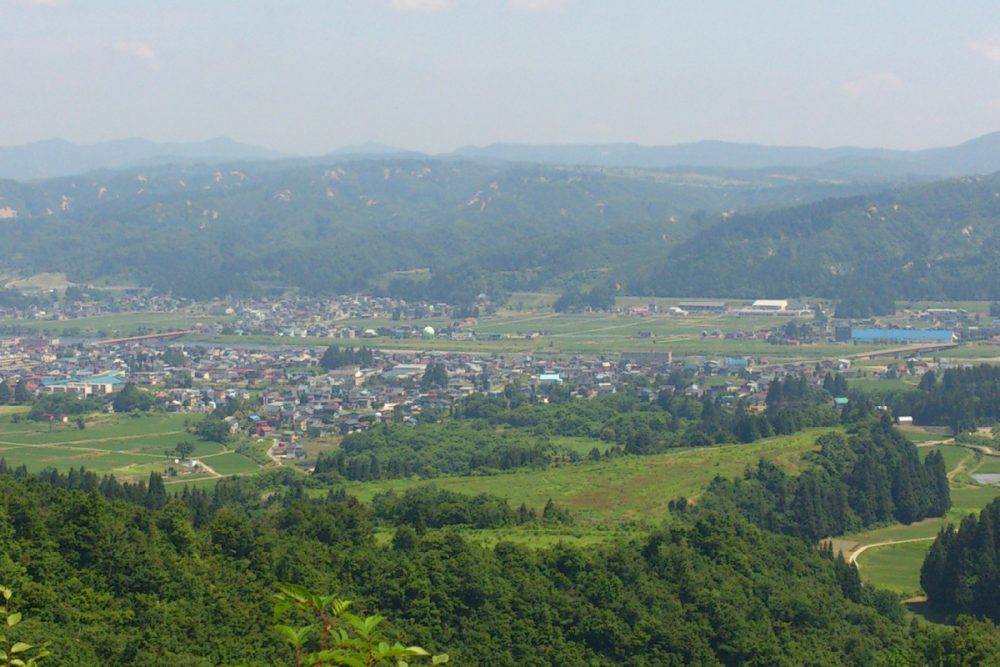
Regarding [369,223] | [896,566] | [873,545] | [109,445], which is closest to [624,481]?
[873,545]

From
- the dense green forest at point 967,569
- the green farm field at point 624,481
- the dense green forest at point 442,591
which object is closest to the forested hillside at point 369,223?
the green farm field at point 624,481

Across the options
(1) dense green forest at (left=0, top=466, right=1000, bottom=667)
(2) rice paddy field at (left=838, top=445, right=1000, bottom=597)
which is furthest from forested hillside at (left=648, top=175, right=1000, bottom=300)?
(1) dense green forest at (left=0, top=466, right=1000, bottom=667)

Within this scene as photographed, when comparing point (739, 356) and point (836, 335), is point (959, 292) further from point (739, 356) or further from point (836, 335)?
point (739, 356)

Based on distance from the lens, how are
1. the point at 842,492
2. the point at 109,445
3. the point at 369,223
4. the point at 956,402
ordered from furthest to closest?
the point at 369,223 < the point at 956,402 < the point at 109,445 < the point at 842,492

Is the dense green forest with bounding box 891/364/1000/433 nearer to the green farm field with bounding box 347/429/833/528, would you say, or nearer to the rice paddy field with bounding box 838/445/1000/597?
the rice paddy field with bounding box 838/445/1000/597

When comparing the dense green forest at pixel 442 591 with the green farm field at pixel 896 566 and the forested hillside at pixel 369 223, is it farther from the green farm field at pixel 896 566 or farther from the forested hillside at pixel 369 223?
the forested hillside at pixel 369 223

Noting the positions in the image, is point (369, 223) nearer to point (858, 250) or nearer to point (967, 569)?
point (858, 250)
